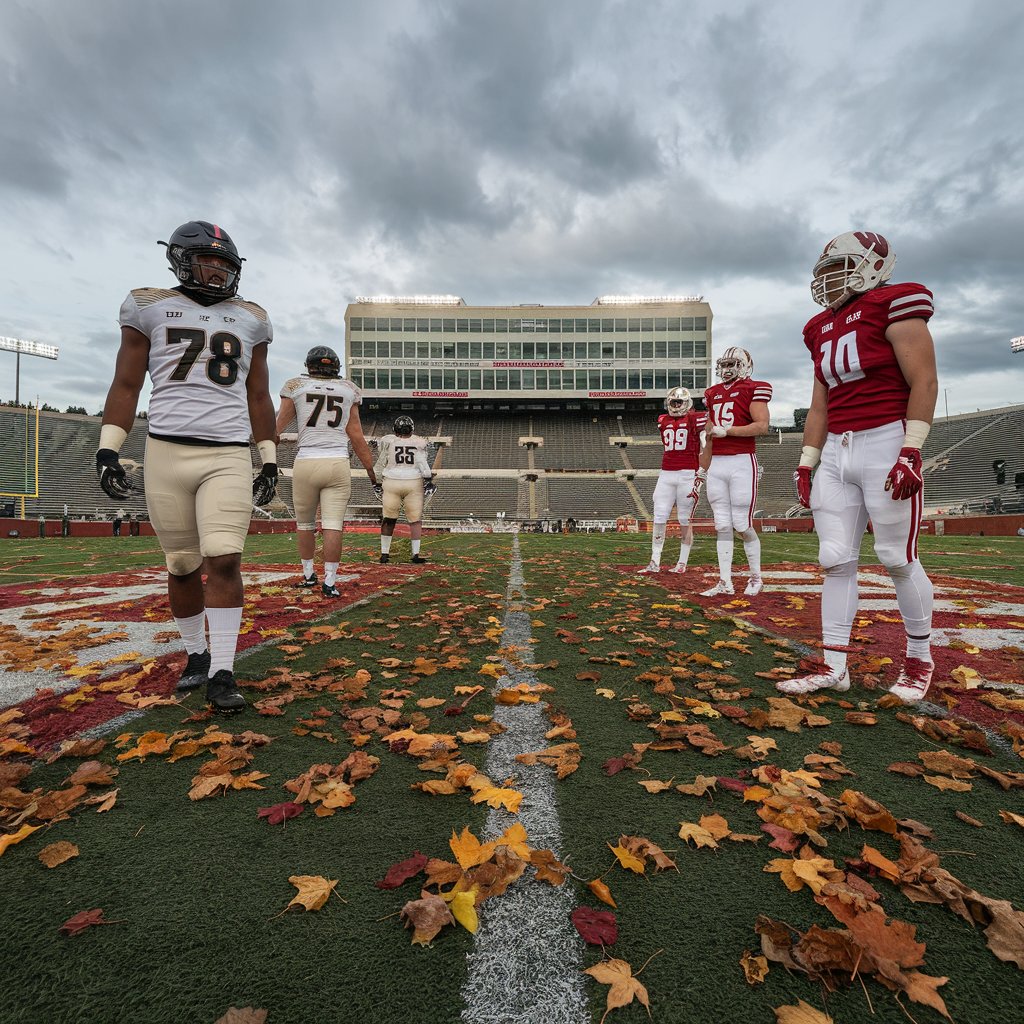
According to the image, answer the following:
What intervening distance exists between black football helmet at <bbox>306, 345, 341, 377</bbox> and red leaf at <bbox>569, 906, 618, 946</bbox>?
6256 millimetres

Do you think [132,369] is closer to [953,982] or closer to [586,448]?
[953,982]

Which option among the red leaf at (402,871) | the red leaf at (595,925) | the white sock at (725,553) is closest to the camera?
the red leaf at (595,925)

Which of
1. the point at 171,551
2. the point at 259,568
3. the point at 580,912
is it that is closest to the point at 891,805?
the point at 580,912

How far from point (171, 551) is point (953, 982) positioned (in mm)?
3301

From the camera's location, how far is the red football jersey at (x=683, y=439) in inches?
326

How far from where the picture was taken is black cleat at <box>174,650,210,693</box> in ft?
9.39

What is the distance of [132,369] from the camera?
2.96 meters

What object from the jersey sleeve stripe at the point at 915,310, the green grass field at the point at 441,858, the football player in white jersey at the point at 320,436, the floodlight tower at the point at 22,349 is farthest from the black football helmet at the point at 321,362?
the floodlight tower at the point at 22,349

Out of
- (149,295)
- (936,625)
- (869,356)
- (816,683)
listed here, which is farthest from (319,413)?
(936,625)

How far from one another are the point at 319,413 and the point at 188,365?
3.60 metres

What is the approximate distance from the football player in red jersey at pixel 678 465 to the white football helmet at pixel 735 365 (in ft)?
4.48

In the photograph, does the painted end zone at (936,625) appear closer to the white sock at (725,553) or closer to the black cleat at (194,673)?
the white sock at (725,553)

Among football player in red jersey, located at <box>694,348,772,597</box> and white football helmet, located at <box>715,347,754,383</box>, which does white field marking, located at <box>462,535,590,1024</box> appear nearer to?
football player in red jersey, located at <box>694,348,772,597</box>

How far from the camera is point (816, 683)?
9.30 ft
